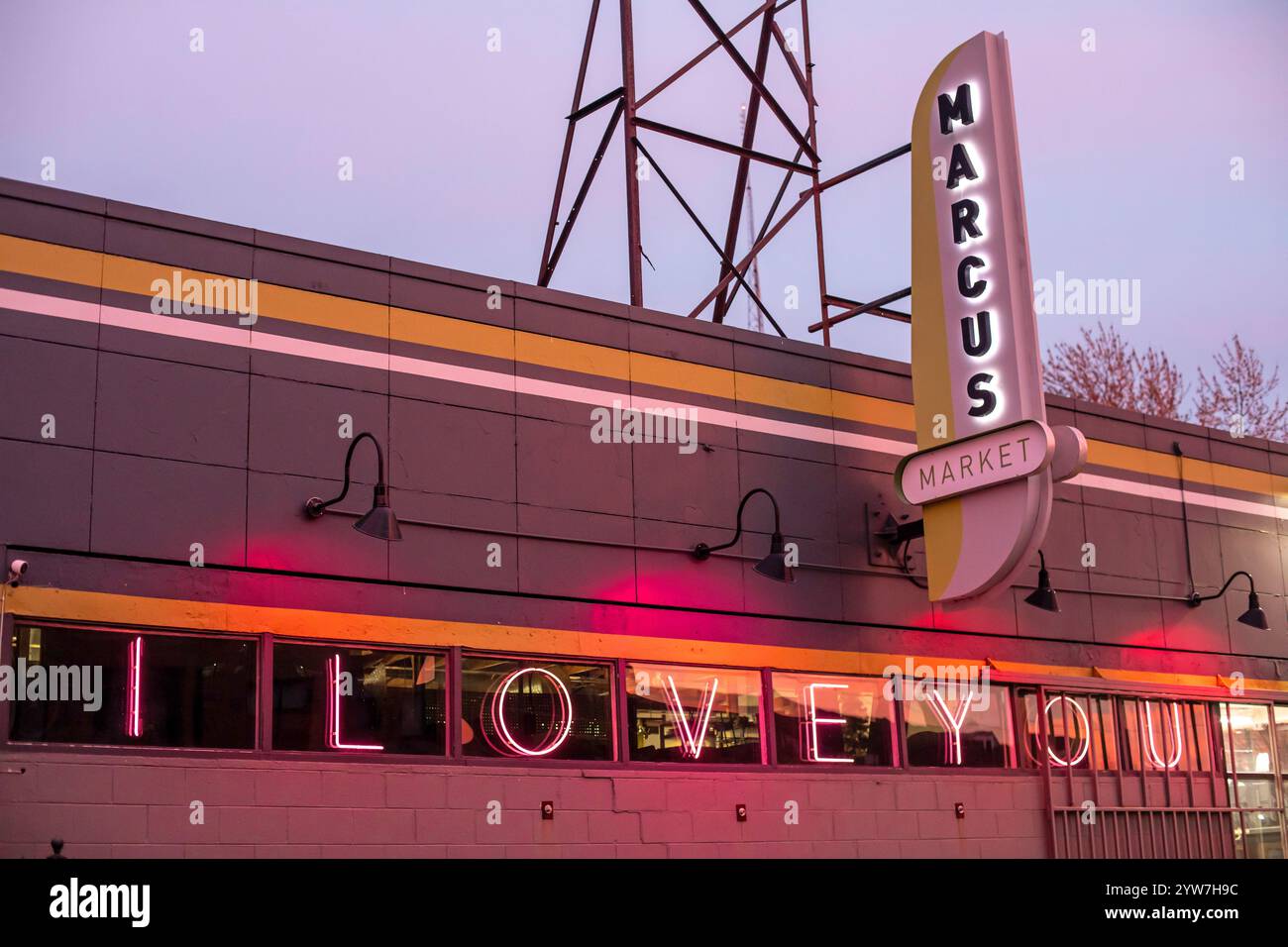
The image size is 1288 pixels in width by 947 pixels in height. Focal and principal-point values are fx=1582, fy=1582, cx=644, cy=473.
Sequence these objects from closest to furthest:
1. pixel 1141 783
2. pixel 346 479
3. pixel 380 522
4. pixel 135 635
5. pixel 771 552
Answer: pixel 135 635
pixel 380 522
pixel 346 479
pixel 771 552
pixel 1141 783

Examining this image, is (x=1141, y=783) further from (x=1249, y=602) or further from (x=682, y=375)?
(x=682, y=375)

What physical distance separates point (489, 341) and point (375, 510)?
9.38ft

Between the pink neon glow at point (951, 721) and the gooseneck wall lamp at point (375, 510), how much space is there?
22.2 feet

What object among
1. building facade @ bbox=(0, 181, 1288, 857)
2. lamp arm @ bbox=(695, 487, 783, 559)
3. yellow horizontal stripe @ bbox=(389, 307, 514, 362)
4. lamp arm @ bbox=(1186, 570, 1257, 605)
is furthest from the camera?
lamp arm @ bbox=(1186, 570, 1257, 605)

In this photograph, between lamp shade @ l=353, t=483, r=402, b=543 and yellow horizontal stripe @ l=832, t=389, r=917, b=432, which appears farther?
yellow horizontal stripe @ l=832, t=389, r=917, b=432

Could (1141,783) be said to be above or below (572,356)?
below

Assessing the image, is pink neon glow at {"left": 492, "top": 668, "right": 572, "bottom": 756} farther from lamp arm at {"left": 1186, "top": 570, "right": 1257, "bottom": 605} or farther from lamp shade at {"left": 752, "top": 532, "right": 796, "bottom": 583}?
lamp arm at {"left": 1186, "top": 570, "right": 1257, "bottom": 605}

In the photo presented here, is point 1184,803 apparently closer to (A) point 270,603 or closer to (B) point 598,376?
(B) point 598,376

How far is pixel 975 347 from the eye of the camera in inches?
619

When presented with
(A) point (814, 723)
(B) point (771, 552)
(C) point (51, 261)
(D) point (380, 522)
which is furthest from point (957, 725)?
(C) point (51, 261)

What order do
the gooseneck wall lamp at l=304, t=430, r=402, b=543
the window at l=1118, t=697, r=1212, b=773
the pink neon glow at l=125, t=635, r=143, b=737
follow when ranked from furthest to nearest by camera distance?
the window at l=1118, t=697, r=1212, b=773
the gooseneck wall lamp at l=304, t=430, r=402, b=543
the pink neon glow at l=125, t=635, r=143, b=737

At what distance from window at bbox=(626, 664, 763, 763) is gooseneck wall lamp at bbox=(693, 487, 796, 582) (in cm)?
116

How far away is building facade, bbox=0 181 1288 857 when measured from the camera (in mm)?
12680

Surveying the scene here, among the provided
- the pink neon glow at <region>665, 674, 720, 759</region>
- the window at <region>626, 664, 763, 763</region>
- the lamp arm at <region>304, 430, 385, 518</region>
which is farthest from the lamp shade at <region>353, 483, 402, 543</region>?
the pink neon glow at <region>665, 674, 720, 759</region>
